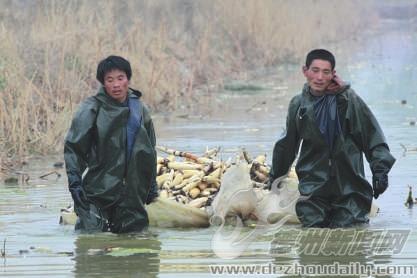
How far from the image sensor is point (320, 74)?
9961 millimetres

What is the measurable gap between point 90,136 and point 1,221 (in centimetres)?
173

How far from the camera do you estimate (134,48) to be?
2233 cm

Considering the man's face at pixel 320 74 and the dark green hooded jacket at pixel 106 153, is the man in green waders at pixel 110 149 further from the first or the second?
the man's face at pixel 320 74

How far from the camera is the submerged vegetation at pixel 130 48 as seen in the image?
16.3m

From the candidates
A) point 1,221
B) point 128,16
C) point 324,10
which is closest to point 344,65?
point 128,16

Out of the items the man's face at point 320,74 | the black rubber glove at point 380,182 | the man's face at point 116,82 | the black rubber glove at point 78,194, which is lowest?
the black rubber glove at point 78,194

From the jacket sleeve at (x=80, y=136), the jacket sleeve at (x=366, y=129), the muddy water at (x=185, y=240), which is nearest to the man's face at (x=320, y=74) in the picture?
the jacket sleeve at (x=366, y=129)

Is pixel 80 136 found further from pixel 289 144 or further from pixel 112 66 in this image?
pixel 289 144

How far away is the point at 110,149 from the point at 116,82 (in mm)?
490

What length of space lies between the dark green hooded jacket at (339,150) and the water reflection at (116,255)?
1.21 m

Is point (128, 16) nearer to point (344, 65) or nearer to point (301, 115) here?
point (344, 65)

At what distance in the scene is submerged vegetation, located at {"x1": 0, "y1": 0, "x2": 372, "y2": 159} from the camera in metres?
16.3

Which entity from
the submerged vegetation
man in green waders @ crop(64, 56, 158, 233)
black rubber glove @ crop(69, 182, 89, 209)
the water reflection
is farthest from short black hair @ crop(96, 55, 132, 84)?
the submerged vegetation

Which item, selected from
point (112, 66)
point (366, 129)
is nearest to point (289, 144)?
point (366, 129)
